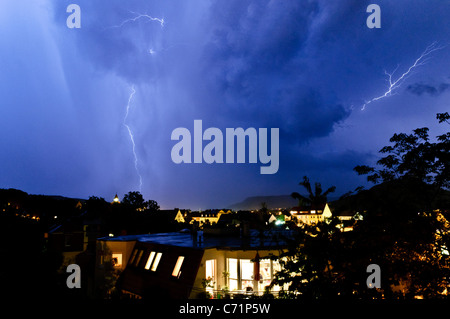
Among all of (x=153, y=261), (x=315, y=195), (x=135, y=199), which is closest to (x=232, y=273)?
(x=153, y=261)

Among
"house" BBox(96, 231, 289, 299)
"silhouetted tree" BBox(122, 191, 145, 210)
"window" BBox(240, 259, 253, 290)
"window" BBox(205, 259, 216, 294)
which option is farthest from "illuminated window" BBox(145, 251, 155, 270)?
"silhouetted tree" BBox(122, 191, 145, 210)

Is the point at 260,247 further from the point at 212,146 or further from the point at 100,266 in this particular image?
the point at 100,266

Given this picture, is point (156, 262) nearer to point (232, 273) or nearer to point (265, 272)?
point (232, 273)

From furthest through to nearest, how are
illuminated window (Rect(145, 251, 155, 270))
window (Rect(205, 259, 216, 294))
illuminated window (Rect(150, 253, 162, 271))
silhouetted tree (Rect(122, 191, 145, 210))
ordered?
silhouetted tree (Rect(122, 191, 145, 210)) < illuminated window (Rect(145, 251, 155, 270)) < illuminated window (Rect(150, 253, 162, 271)) < window (Rect(205, 259, 216, 294))

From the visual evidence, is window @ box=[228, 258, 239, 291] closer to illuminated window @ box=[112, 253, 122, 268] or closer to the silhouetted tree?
illuminated window @ box=[112, 253, 122, 268]

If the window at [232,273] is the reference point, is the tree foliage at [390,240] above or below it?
above

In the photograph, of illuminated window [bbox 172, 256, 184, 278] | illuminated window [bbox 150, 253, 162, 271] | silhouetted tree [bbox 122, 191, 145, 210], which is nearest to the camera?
A: illuminated window [bbox 172, 256, 184, 278]

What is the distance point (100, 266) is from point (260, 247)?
10105 mm

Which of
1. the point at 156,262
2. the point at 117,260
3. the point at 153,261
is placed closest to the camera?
the point at 156,262

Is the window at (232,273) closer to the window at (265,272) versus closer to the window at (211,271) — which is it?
the window at (211,271)

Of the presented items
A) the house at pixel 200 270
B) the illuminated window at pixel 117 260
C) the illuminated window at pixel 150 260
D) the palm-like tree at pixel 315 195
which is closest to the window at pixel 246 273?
the house at pixel 200 270

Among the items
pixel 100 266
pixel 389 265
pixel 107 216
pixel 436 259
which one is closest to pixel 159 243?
pixel 100 266

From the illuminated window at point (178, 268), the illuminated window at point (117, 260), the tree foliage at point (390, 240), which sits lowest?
the illuminated window at point (117, 260)

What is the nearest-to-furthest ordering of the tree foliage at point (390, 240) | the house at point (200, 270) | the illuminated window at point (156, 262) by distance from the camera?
the tree foliage at point (390, 240), the house at point (200, 270), the illuminated window at point (156, 262)
